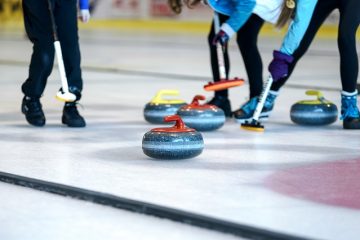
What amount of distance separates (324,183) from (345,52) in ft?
4.93

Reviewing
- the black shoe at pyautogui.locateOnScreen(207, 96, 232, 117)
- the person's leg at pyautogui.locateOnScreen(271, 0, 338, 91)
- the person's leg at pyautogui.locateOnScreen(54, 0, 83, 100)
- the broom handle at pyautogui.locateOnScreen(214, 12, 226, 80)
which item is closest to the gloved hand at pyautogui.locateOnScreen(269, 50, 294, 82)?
the person's leg at pyautogui.locateOnScreen(271, 0, 338, 91)

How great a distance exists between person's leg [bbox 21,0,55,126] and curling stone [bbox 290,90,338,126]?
1314 millimetres

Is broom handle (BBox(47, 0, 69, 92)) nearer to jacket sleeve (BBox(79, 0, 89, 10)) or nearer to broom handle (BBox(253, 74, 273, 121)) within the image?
jacket sleeve (BBox(79, 0, 89, 10))

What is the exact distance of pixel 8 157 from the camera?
12.1 ft

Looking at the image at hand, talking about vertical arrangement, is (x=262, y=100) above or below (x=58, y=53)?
below

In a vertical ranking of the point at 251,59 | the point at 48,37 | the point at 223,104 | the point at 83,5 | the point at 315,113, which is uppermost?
the point at 83,5

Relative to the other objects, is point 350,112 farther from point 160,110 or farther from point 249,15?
point 160,110

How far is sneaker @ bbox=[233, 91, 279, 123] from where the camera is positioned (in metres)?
4.74

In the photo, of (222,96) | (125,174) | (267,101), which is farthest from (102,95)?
(125,174)

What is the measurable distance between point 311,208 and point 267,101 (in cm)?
203

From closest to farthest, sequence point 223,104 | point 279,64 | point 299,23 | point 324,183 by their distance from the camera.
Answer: point 324,183, point 299,23, point 279,64, point 223,104

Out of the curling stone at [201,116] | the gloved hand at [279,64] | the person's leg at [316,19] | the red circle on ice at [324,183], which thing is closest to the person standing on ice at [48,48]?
the curling stone at [201,116]

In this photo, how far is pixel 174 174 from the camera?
3.32 meters

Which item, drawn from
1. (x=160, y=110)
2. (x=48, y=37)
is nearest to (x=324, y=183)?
(x=160, y=110)
